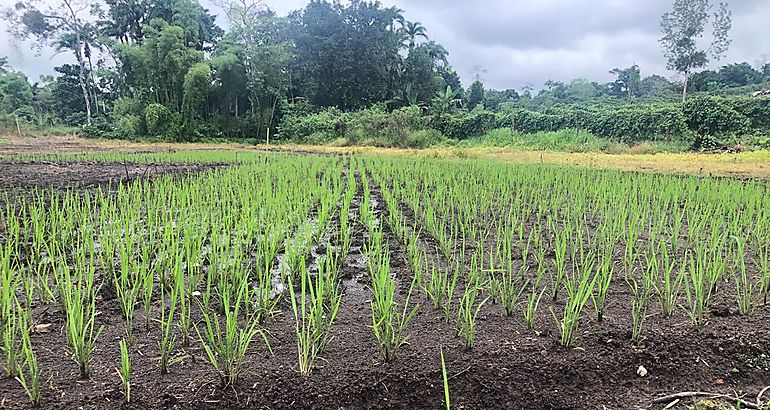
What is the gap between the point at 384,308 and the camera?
1.78 m

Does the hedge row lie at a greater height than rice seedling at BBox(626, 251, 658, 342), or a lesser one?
greater

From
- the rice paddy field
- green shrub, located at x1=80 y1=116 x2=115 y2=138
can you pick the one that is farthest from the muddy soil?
green shrub, located at x1=80 y1=116 x2=115 y2=138

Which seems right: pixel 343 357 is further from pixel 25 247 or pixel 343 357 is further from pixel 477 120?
pixel 477 120

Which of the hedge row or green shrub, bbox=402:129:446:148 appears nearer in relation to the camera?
the hedge row

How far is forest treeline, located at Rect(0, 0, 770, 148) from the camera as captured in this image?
19.1m

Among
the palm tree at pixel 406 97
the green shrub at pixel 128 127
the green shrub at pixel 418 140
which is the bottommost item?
the green shrub at pixel 418 140

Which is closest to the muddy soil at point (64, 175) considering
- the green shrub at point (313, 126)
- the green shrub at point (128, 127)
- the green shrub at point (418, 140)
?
the green shrub at point (418, 140)

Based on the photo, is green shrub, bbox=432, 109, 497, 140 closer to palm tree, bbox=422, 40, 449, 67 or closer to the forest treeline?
the forest treeline

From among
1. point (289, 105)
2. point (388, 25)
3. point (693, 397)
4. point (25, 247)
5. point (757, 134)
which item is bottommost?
point (693, 397)

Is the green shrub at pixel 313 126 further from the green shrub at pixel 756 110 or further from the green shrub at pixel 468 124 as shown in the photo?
the green shrub at pixel 756 110

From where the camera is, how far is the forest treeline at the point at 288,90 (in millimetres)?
19131

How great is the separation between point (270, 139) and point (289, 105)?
2.30 m

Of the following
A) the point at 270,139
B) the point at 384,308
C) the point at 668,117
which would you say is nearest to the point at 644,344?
the point at 384,308

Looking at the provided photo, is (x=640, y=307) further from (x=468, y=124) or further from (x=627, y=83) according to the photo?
(x=627, y=83)
